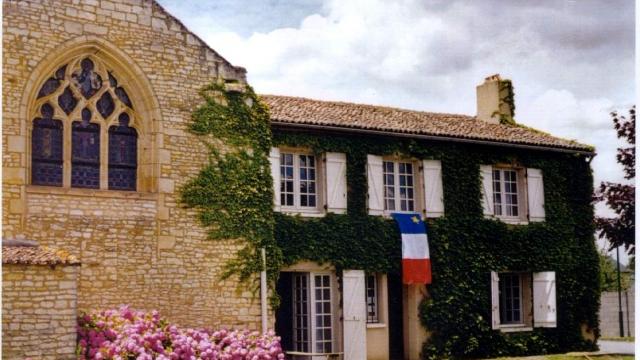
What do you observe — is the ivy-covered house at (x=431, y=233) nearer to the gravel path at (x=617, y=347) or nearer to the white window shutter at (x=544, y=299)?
the white window shutter at (x=544, y=299)

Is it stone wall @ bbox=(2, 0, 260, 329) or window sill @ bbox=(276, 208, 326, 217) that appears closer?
stone wall @ bbox=(2, 0, 260, 329)

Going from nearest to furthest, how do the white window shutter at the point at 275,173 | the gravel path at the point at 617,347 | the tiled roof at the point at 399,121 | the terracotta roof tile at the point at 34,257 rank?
the terracotta roof tile at the point at 34,257 < the white window shutter at the point at 275,173 < the tiled roof at the point at 399,121 < the gravel path at the point at 617,347

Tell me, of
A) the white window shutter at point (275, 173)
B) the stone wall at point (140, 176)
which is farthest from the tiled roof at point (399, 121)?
the stone wall at point (140, 176)

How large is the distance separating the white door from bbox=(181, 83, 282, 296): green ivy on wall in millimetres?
1326

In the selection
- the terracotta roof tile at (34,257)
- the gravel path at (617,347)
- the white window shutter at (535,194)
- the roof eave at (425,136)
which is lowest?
the gravel path at (617,347)

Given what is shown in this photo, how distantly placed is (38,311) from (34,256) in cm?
84

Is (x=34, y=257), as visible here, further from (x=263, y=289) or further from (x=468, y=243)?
(x=468, y=243)

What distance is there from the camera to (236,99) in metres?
17.1

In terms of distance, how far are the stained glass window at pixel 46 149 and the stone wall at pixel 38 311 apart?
2.59 metres

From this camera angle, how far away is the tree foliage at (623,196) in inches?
655

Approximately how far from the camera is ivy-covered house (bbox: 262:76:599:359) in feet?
60.4

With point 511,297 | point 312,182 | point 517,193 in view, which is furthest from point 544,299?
point 312,182

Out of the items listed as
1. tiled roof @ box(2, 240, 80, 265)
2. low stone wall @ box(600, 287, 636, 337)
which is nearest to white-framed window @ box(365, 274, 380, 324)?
tiled roof @ box(2, 240, 80, 265)

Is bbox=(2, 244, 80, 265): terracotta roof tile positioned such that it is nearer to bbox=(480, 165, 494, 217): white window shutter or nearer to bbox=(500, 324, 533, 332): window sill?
bbox=(480, 165, 494, 217): white window shutter
